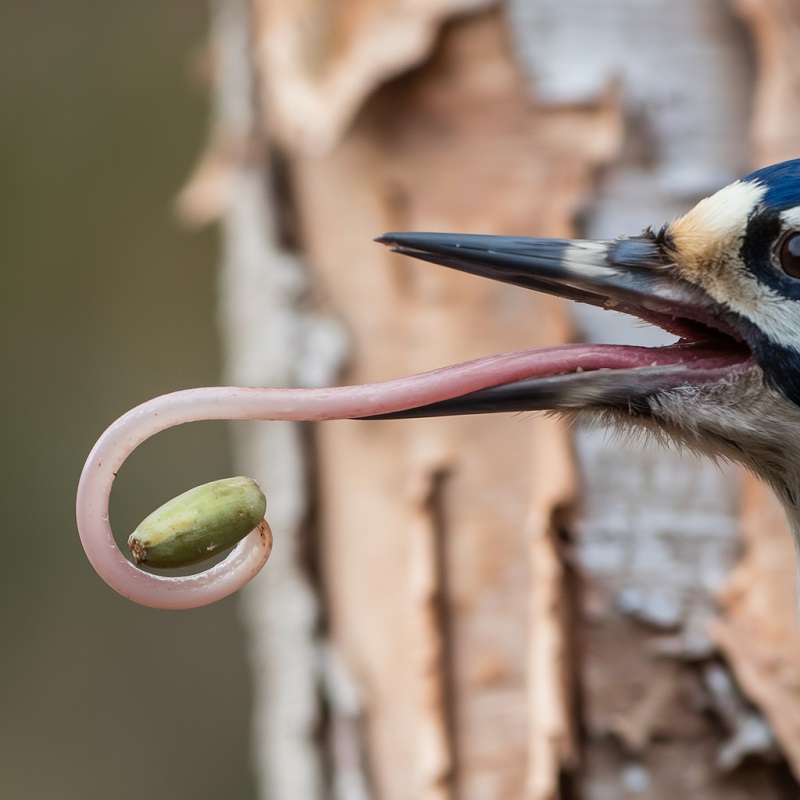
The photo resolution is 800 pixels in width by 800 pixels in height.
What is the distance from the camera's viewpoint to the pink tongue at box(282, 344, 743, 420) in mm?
826

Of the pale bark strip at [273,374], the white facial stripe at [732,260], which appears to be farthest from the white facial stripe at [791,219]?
the pale bark strip at [273,374]

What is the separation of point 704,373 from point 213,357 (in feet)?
13.2

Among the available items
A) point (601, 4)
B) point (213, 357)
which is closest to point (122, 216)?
point (213, 357)

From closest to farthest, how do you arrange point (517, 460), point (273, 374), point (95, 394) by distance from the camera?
point (517, 460) → point (273, 374) → point (95, 394)

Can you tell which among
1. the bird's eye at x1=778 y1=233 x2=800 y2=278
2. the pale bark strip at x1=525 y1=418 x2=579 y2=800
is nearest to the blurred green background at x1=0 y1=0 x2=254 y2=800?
the pale bark strip at x1=525 y1=418 x2=579 y2=800

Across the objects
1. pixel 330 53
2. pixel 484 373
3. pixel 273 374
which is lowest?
pixel 484 373

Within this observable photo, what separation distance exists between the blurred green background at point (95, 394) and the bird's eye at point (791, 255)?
3.71 m

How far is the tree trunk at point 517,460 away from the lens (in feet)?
4.10

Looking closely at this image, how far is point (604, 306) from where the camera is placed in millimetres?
960

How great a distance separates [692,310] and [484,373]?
0.20m

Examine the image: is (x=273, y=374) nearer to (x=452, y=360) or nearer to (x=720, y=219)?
(x=452, y=360)

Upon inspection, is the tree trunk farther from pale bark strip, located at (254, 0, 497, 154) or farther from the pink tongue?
the pink tongue

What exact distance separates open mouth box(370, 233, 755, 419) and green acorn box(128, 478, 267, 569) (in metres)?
0.16

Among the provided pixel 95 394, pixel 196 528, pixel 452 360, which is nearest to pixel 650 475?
pixel 452 360
